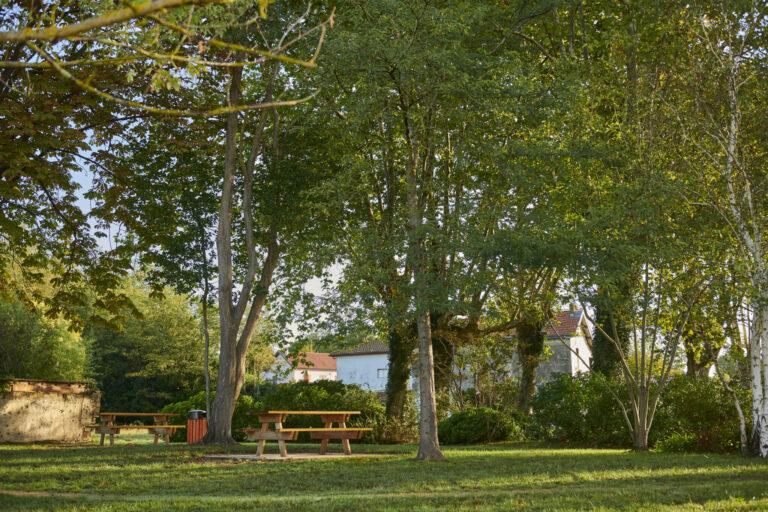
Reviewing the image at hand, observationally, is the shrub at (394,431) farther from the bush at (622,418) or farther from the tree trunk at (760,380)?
the tree trunk at (760,380)

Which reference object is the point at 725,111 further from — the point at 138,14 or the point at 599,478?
the point at 138,14

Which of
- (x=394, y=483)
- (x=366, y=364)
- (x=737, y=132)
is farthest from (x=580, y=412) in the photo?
(x=366, y=364)

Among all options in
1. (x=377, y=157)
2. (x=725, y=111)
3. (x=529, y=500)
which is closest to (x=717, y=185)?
(x=725, y=111)

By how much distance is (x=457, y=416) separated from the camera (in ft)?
81.6

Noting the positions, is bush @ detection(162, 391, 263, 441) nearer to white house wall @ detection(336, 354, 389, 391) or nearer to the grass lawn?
the grass lawn

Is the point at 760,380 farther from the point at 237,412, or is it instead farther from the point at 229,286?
the point at 237,412

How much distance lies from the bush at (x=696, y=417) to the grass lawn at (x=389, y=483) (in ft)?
7.17

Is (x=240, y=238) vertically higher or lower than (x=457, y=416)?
higher

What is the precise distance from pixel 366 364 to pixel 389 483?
53.6 m

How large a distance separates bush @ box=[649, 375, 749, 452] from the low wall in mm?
18411

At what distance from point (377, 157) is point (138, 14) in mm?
17411

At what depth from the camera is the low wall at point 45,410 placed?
82.9ft

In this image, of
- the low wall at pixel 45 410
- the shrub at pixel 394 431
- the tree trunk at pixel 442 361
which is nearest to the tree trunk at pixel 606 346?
the tree trunk at pixel 442 361

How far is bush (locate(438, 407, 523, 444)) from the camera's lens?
2422 cm
